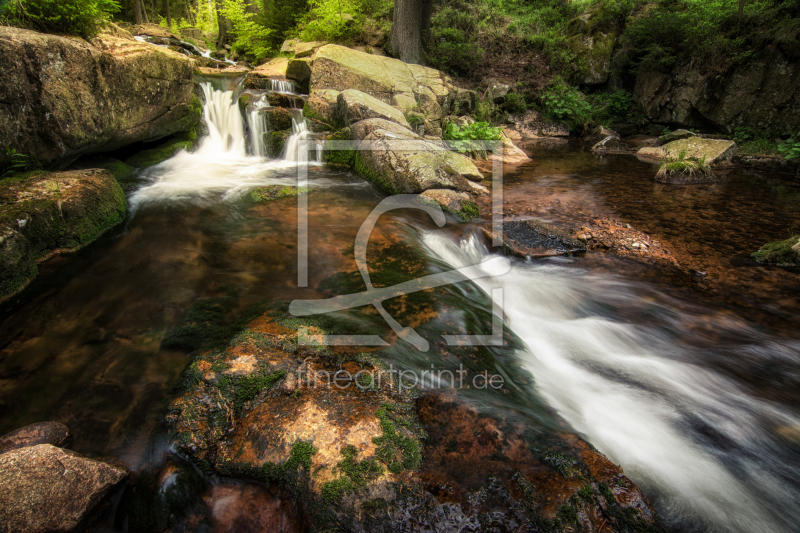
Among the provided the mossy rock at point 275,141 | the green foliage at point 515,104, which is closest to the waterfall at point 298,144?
the mossy rock at point 275,141

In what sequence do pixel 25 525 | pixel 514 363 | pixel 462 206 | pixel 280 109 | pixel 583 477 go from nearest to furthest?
pixel 25 525 < pixel 583 477 < pixel 514 363 < pixel 462 206 < pixel 280 109

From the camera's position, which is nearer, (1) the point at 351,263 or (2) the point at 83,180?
(1) the point at 351,263

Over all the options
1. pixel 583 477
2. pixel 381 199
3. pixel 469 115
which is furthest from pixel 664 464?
pixel 469 115

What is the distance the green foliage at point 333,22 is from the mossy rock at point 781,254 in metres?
13.0

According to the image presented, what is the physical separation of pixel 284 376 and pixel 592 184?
8577mm

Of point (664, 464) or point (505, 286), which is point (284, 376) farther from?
point (505, 286)

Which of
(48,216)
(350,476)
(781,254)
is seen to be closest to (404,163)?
(48,216)

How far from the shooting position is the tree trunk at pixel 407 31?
1230 cm

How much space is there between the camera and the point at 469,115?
42.4 ft

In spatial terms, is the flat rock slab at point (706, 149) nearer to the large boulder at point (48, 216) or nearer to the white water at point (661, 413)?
the white water at point (661, 413)

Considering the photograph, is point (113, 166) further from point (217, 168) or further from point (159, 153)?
point (217, 168)

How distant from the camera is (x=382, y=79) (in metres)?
10.7

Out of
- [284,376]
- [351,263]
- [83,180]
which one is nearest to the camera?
[284,376]

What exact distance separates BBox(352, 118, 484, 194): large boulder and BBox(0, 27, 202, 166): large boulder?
146 inches
